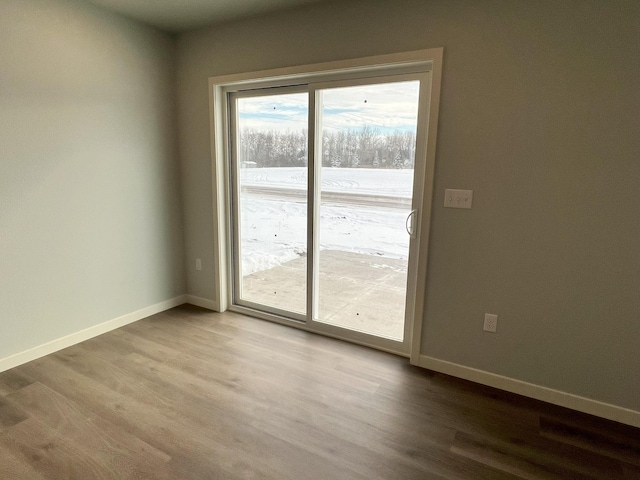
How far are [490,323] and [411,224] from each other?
0.85m

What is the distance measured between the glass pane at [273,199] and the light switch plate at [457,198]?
47.3 inches

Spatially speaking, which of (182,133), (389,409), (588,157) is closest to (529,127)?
(588,157)

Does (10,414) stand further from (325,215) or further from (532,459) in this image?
(532,459)

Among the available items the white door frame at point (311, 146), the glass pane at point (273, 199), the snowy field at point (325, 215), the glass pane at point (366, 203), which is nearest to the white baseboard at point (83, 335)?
the white door frame at point (311, 146)

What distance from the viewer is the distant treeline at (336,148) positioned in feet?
8.53

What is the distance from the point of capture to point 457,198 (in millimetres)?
2342

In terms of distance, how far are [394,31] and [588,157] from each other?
1414 mm

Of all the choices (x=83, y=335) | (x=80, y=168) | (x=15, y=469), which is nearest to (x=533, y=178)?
(x=15, y=469)

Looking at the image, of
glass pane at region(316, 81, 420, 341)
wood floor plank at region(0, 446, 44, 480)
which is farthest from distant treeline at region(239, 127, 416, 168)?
wood floor plank at region(0, 446, 44, 480)

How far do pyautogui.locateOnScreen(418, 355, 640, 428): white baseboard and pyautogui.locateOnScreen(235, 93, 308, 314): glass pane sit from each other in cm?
128

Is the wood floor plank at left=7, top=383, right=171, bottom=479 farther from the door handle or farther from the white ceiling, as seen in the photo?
the white ceiling

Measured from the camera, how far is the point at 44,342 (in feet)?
8.89

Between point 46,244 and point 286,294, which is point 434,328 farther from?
point 46,244

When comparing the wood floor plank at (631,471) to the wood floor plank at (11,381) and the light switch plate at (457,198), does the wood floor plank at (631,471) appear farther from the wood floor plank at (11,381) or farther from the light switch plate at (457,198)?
the wood floor plank at (11,381)
